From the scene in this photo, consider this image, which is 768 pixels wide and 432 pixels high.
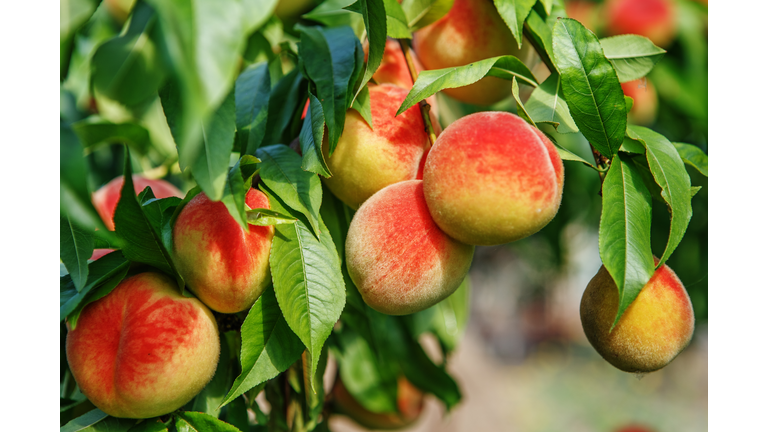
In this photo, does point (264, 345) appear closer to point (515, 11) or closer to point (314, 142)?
point (314, 142)

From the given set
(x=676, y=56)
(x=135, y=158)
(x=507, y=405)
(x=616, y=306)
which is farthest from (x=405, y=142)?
(x=507, y=405)

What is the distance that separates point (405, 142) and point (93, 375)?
1.19 ft

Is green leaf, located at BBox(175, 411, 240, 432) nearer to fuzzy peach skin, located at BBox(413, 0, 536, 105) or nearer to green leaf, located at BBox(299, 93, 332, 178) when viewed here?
green leaf, located at BBox(299, 93, 332, 178)

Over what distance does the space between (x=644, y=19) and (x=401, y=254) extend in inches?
39.0

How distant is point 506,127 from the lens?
0.49 metres

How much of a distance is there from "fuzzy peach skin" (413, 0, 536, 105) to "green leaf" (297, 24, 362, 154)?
0.39 feet

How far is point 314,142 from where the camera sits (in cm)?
50

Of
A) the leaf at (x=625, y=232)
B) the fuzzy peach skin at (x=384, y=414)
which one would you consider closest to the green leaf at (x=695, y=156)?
the leaf at (x=625, y=232)

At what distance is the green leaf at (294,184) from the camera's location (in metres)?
0.49

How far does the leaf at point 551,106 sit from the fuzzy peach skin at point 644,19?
0.77 m

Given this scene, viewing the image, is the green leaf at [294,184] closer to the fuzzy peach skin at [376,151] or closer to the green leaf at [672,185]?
the fuzzy peach skin at [376,151]

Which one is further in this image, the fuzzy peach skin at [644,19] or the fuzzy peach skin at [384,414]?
the fuzzy peach skin at [644,19]

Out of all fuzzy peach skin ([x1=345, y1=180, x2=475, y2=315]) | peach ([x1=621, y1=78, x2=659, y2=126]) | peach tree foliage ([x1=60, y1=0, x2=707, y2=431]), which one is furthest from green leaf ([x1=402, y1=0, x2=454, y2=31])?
peach ([x1=621, y1=78, x2=659, y2=126])

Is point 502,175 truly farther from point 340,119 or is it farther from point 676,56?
point 676,56
